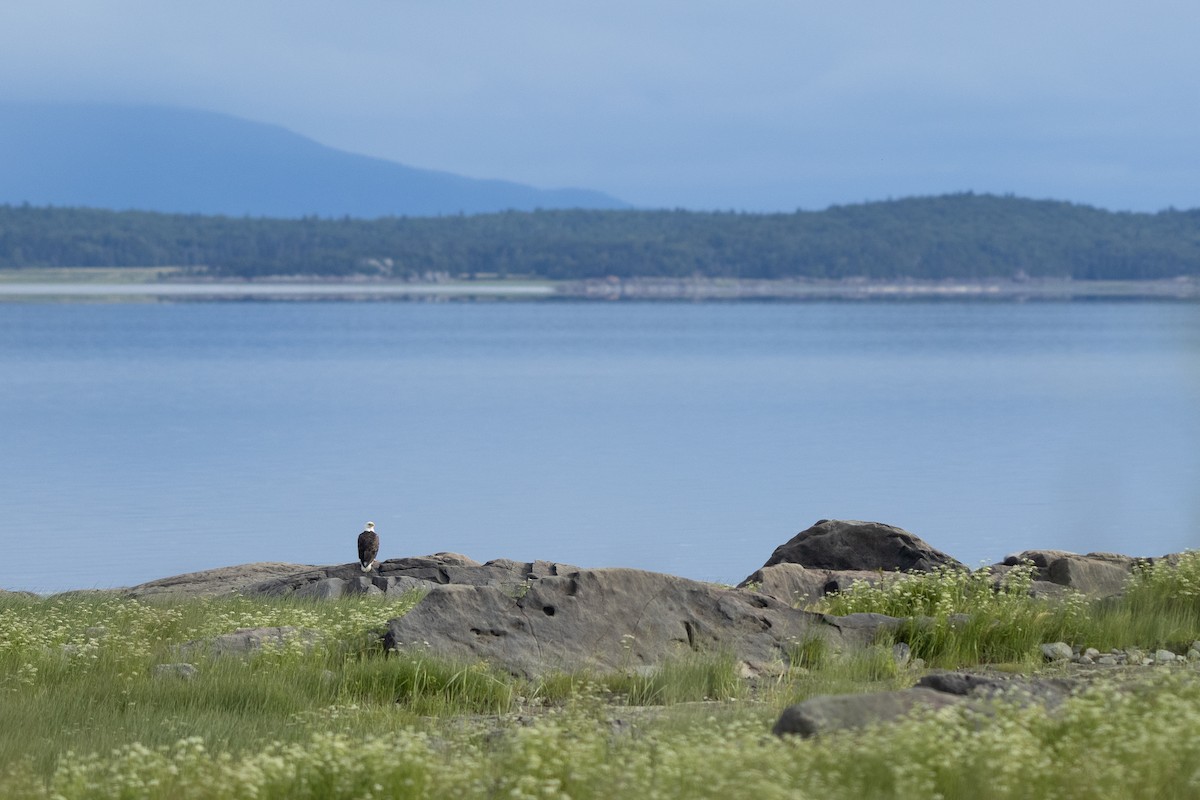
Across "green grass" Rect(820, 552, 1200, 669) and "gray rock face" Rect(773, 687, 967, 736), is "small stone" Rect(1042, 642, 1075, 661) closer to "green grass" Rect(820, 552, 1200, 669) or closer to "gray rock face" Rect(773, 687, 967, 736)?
"green grass" Rect(820, 552, 1200, 669)

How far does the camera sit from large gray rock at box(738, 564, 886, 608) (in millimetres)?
13916

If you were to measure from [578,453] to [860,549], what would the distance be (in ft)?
89.5

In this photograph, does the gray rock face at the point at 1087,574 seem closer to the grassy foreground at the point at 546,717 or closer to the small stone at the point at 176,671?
the grassy foreground at the point at 546,717

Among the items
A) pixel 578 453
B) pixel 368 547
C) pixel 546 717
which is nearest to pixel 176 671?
pixel 546 717

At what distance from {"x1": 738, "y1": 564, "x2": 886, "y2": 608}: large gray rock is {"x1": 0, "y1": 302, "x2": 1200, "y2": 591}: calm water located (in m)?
8.85

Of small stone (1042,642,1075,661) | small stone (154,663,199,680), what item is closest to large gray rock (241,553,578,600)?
small stone (154,663,199,680)

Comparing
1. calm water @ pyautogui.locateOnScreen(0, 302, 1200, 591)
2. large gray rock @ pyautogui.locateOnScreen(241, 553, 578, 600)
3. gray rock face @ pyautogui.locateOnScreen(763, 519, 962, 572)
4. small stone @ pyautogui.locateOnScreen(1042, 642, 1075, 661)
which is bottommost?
calm water @ pyautogui.locateOnScreen(0, 302, 1200, 591)

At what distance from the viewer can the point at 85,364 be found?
280 ft

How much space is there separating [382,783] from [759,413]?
49.7 metres

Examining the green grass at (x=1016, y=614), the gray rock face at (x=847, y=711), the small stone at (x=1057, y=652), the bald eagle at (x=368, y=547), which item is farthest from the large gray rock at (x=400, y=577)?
the gray rock face at (x=847, y=711)

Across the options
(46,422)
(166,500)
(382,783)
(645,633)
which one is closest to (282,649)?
(645,633)

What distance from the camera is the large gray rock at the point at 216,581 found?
16.8 meters

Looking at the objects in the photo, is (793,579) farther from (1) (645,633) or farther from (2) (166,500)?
(2) (166,500)

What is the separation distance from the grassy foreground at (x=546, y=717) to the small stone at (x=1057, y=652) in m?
0.17
